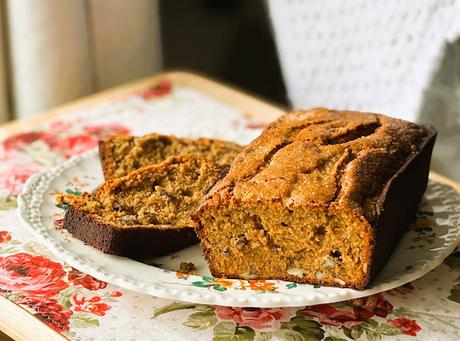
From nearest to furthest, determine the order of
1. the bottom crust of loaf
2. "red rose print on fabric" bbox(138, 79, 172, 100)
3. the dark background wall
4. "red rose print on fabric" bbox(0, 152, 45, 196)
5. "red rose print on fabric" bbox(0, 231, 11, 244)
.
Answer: the bottom crust of loaf, "red rose print on fabric" bbox(0, 231, 11, 244), "red rose print on fabric" bbox(0, 152, 45, 196), "red rose print on fabric" bbox(138, 79, 172, 100), the dark background wall

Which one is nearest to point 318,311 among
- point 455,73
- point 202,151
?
point 202,151

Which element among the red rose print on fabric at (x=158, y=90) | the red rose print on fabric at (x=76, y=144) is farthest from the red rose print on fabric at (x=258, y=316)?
the red rose print on fabric at (x=158, y=90)

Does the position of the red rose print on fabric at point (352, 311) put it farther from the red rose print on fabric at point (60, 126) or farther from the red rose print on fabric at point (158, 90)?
the red rose print on fabric at point (158, 90)

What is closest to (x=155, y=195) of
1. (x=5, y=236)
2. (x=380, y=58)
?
(x=5, y=236)

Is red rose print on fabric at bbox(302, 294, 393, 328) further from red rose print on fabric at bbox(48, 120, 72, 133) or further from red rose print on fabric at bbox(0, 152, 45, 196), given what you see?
red rose print on fabric at bbox(48, 120, 72, 133)

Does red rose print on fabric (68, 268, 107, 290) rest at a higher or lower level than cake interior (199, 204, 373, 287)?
lower

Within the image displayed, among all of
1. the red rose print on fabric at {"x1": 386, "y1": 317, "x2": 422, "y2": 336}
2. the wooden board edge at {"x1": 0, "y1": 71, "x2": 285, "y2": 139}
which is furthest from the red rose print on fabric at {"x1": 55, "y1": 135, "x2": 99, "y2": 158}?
the red rose print on fabric at {"x1": 386, "y1": 317, "x2": 422, "y2": 336}

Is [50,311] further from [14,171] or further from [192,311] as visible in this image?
[14,171]

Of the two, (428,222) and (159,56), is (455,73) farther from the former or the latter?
(159,56)
